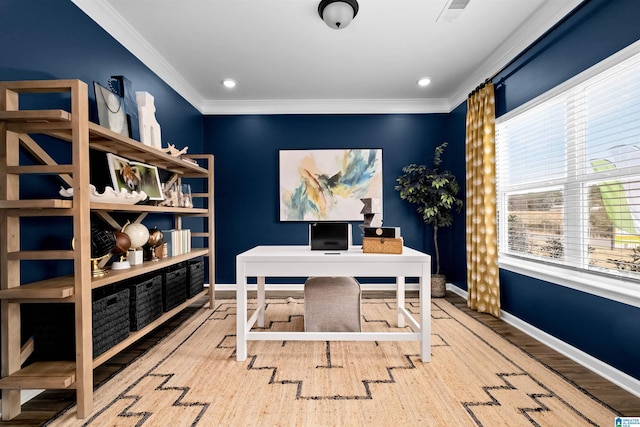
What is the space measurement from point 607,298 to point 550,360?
1.93 feet

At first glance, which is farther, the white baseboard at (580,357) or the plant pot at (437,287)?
the plant pot at (437,287)

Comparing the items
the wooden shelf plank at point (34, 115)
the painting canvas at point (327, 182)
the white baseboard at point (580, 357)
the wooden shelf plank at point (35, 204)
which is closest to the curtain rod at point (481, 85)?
the painting canvas at point (327, 182)

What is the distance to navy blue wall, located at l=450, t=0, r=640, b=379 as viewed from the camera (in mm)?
1963

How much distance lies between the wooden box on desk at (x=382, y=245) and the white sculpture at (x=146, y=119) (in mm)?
1945

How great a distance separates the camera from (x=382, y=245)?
8.06 feet

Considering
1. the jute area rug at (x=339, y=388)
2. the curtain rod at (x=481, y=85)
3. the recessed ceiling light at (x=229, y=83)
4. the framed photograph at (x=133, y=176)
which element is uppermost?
the recessed ceiling light at (x=229, y=83)

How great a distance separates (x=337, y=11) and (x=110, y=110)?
5.64 ft

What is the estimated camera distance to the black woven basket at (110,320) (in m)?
1.91

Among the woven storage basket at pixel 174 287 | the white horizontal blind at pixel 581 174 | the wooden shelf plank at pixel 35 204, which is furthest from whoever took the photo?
the woven storage basket at pixel 174 287

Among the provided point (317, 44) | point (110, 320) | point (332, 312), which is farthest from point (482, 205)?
point (110, 320)

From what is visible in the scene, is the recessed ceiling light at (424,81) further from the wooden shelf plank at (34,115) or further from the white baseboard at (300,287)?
the wooden shelf plank at (34,115)

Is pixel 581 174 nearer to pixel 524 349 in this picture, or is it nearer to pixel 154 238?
pixel 524 349

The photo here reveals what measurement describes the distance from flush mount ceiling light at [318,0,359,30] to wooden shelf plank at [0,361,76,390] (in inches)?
106

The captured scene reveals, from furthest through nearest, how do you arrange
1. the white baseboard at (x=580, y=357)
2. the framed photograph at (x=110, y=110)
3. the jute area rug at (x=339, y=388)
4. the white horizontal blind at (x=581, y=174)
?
the framed photograph at (x=110, y=110) < the white horizontal blind at (x=581, y=174) < the white baseboard at (x=580, y=357) < the jute area rug at (x=339, y=388)
